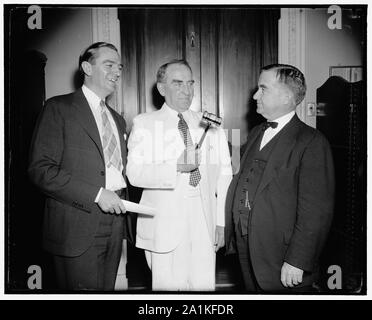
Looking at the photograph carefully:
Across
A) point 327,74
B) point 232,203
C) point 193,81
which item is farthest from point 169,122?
point 327,74

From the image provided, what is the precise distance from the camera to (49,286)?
2051 mm

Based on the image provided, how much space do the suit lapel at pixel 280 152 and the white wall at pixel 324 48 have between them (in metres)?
0.52

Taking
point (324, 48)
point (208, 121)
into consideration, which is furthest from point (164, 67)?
point (324, 48)

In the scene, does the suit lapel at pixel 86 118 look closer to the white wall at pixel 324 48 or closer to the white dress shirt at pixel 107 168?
the white dress shirt at pixel 107 168

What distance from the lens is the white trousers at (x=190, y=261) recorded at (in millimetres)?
2000

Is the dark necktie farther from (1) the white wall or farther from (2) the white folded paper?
(2) the white folded paper

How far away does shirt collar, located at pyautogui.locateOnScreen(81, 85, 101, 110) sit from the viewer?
1983 mm

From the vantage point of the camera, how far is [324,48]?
85.0 inches

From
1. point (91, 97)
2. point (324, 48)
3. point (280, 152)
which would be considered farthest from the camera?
point (324, 48)

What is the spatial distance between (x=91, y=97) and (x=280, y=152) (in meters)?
1.02

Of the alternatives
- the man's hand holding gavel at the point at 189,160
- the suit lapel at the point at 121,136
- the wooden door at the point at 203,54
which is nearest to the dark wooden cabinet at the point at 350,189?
the wooden door at the point at 203,54

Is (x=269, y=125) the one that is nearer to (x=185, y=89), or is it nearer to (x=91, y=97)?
(x=185, y=89)
